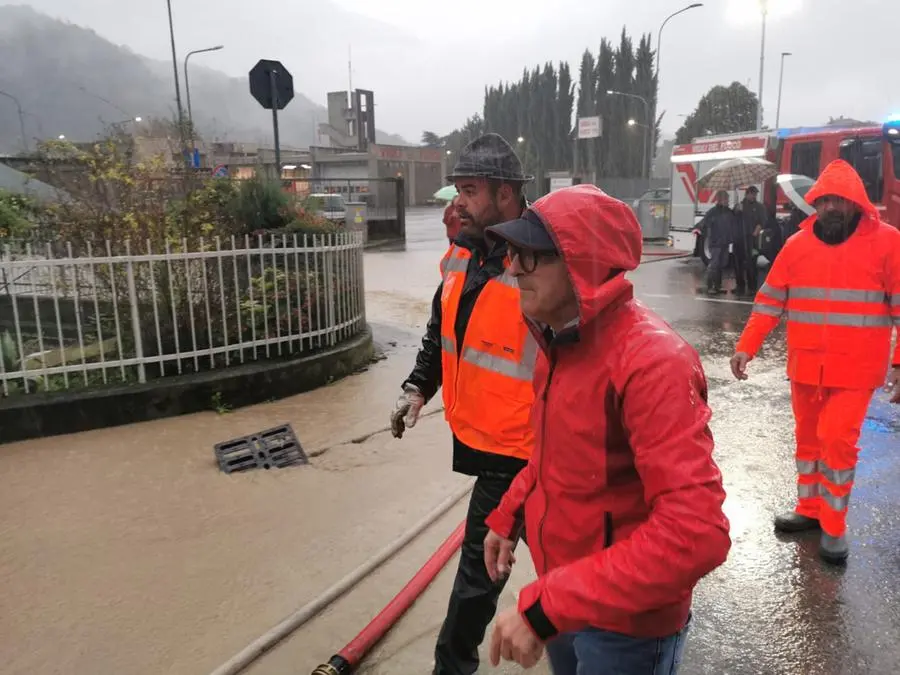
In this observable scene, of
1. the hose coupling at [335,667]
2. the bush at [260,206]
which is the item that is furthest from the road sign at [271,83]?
the hose coupling at [335,667]

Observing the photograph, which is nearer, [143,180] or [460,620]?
[460,620]

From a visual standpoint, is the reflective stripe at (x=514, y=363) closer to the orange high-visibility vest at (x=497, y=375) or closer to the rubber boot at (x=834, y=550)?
the orange high-visibility vest at (x=497, y=375)

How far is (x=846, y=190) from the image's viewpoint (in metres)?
3.25

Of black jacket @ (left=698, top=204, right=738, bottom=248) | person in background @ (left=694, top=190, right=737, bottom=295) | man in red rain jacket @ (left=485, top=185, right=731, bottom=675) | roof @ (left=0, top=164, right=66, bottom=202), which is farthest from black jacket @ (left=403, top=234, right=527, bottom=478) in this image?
black jacket @ (left=698, top=204, right=738, bottom=248)

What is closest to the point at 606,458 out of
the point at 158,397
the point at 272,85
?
the point at 158,397

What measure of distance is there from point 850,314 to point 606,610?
111 inches

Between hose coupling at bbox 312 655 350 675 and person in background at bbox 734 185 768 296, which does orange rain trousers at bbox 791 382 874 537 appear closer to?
hose coupling at bbox 312 655 350 675

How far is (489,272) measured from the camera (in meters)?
2.32

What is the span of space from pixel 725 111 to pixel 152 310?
60815 millimetres

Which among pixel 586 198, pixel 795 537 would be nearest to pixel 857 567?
pixel 795 537

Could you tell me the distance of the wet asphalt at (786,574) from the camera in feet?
8.85

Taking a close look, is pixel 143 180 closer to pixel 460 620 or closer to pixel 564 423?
pixel 460 620

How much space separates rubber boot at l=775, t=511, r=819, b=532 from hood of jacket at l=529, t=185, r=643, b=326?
2902 millimetres

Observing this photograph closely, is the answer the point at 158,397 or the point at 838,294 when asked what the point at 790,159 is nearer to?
the point at 838,294
